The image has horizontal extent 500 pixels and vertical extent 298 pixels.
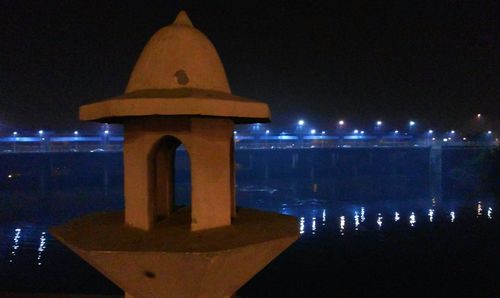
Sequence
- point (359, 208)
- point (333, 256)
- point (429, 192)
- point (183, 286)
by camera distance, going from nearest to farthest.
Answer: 1. point (183, 286)
2. point (333, 256)
3. point (359, 208)
4. point (429, 192)

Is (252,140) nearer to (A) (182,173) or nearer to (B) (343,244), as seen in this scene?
(A) (182,173)

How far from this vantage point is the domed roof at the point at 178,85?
5.11 metres

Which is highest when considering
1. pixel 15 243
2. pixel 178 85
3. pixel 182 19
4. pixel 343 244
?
pixel 182 19

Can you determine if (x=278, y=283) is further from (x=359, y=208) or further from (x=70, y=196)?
(x=70, y=196)

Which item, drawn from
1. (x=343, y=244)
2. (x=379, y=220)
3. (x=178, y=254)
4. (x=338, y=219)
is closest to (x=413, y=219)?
(x=379, y=220)

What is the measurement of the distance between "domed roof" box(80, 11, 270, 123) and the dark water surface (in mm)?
16749

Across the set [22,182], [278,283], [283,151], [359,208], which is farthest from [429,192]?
[22,182]

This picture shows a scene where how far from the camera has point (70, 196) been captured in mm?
49125

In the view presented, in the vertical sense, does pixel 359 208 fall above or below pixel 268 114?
below

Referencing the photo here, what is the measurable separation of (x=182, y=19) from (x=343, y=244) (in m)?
24.5

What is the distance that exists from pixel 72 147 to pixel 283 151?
1526 inches

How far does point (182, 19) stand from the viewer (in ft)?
20.7

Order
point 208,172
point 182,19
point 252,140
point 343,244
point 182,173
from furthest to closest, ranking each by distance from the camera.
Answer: point 252,140, point 182,173, point 343,244, point 182,19, point 208,172

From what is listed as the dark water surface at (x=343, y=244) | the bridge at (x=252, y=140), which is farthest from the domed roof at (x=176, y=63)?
the bridge at (x=252, y=140)
